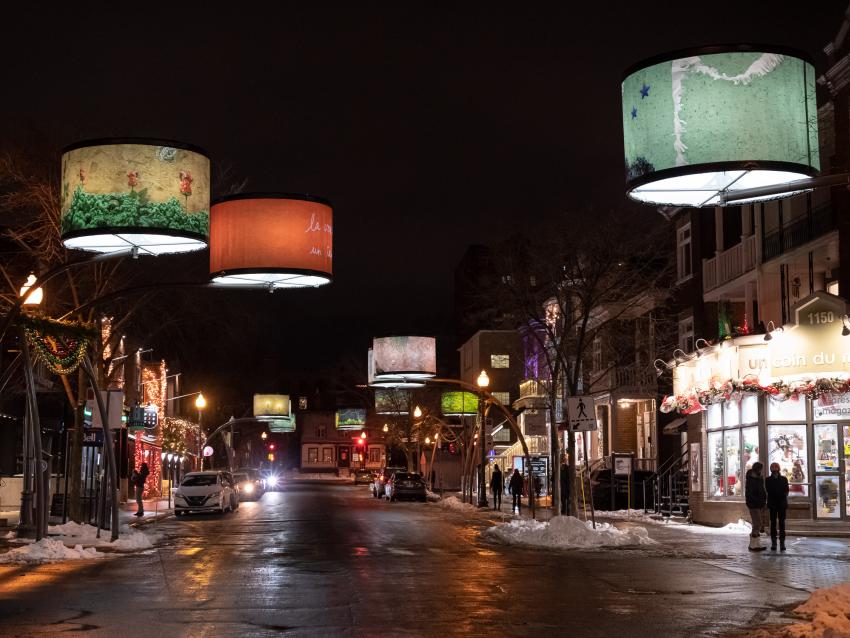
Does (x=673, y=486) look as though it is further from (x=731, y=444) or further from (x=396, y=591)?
(x=396, y=591)

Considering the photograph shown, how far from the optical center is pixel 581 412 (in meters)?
28.5

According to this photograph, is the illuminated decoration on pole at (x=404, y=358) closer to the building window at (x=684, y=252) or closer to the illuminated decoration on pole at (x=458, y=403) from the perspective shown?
the building window at (x=684, y=252)

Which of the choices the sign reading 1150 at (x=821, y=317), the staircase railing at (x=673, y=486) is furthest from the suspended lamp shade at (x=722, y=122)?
the staircase railing at (x=673, y=486)

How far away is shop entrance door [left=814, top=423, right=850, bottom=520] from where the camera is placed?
31.0 meters

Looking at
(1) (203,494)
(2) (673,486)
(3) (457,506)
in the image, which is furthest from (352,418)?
(2) (673,486)

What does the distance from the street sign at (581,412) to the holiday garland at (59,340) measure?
11.3 meters

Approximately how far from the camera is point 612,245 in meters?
35.1

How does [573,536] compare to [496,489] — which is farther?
[496,489]

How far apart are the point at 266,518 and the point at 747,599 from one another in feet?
89.3

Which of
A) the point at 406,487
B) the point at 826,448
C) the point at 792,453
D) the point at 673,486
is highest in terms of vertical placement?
the point at 826,448

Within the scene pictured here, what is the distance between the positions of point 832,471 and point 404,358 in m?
20.9

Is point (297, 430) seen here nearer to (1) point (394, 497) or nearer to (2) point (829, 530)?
(1) point (394, 497)

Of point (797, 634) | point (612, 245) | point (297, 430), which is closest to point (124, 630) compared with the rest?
point (797, 634)

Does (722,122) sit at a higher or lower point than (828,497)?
higher
